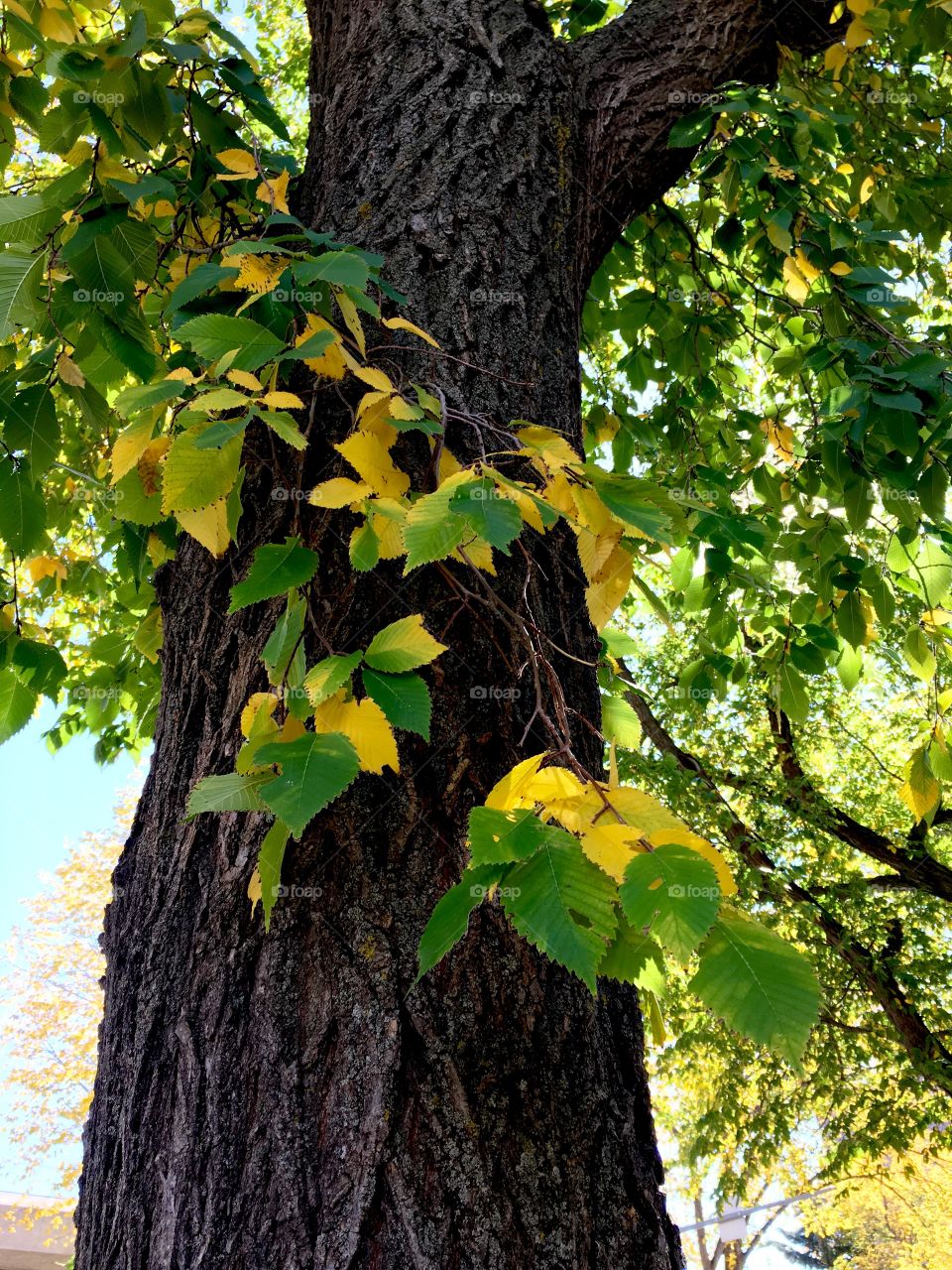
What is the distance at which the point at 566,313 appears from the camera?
167 centimetres

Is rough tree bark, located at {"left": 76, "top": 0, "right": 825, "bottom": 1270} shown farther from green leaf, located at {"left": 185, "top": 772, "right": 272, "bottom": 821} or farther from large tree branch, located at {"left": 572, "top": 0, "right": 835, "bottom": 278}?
large tree branch, located at {"left": 572, "top": 0, "right": 835, "bottom": 278}

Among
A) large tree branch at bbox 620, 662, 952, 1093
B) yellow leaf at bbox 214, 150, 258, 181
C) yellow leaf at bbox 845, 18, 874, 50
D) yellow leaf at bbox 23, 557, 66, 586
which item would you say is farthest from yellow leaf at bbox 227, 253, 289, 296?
large tree branch at bbox 620, 662, 952, 1093

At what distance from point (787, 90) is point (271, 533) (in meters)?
1.84

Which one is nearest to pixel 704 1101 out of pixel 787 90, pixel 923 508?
pixel 923 508

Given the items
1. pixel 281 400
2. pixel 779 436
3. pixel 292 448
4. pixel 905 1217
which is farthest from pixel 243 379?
pixel 905 1217

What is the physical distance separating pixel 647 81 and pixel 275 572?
172cm

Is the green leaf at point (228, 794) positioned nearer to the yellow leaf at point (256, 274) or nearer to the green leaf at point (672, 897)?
the green leaf at point (672, 897)

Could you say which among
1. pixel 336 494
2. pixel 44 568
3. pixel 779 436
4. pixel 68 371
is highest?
pixel 779 436

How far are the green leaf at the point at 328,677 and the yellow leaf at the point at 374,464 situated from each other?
10.1 inches

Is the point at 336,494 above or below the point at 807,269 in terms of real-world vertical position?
below

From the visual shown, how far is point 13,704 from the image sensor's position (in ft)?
5.57

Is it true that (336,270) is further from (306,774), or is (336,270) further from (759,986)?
(759,986)

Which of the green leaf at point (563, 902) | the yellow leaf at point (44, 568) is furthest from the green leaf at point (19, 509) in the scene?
the yellow leaf at point (44, 568)

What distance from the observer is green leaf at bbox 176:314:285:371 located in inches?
41.8
